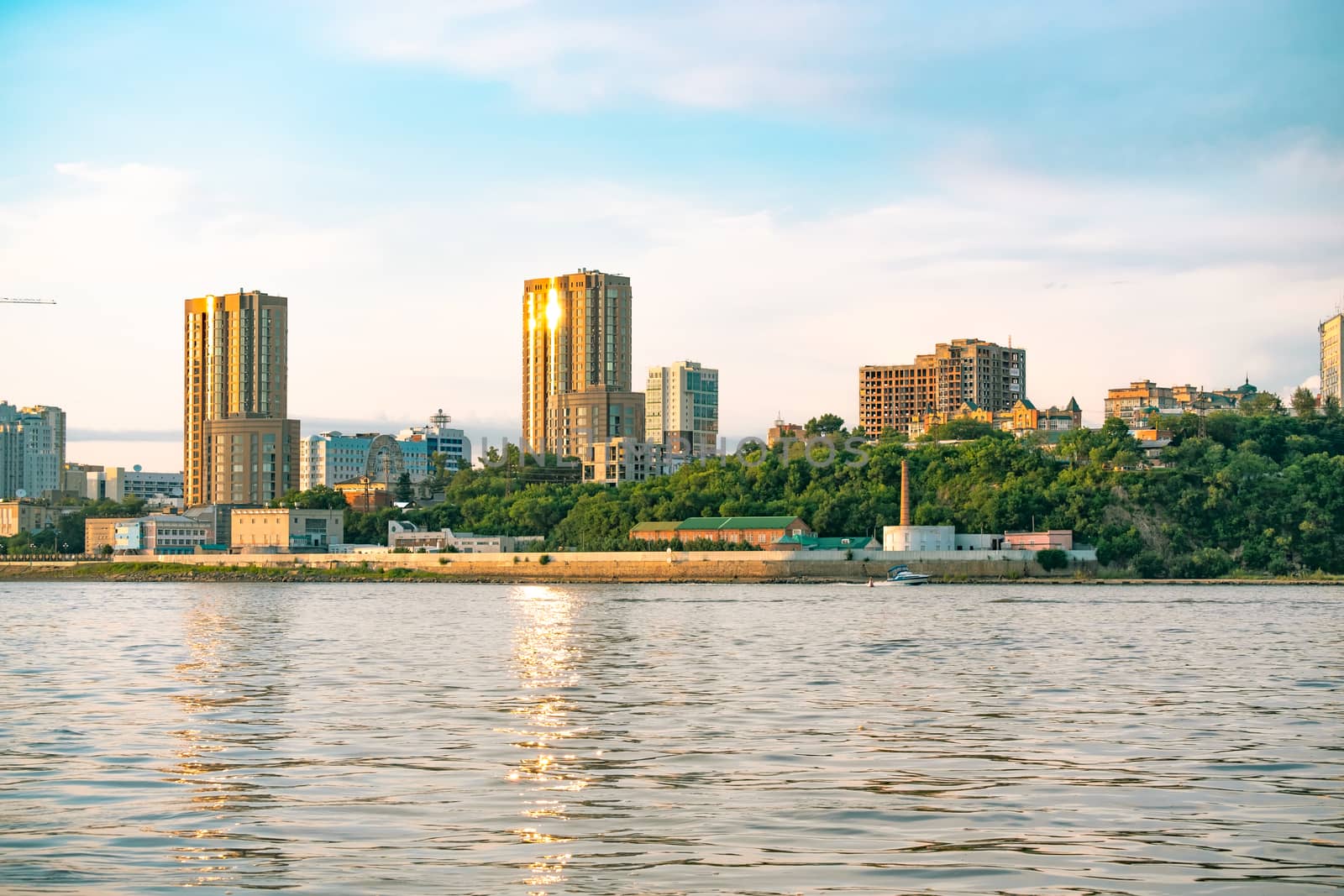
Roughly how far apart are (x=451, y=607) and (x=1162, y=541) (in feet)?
284

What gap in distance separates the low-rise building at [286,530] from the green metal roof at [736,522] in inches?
1984

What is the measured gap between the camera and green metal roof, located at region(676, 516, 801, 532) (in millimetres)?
156375

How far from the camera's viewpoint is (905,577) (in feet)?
439

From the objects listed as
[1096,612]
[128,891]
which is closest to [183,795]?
[128,891]

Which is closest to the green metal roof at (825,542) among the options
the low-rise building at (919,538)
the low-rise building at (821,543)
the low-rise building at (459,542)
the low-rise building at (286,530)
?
the low-rise building at (821,543)

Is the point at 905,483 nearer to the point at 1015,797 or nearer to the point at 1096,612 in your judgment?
the point at 1096,612

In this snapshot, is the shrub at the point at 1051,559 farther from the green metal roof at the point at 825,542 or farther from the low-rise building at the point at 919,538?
the green metal roof at the point at 825,542

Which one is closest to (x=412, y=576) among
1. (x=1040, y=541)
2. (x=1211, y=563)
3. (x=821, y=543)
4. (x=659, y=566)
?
(x=659, y=566)

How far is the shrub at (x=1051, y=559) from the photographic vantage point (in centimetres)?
14200

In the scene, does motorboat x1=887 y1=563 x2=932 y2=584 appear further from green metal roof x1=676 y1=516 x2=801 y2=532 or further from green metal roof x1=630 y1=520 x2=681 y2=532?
green metal roof x1=630 y1=520 x2=681 y2=532

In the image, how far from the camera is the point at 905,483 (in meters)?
150

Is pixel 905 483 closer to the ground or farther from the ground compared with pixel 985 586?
farther from the ground

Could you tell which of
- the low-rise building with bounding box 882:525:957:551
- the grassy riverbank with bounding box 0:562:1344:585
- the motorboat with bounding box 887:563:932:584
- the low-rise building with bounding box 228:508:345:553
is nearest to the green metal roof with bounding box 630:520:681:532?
the grassy riverbank with bounding box 0:562:1344:585

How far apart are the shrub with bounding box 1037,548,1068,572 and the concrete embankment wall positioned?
0.49 m
